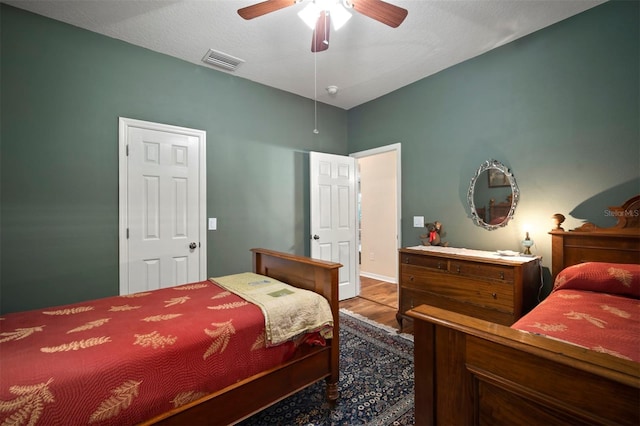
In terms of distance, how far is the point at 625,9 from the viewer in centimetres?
211

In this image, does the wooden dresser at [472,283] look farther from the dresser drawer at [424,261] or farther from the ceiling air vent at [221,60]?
the ceiling air vent at [221,60]

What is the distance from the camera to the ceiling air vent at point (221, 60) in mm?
2855

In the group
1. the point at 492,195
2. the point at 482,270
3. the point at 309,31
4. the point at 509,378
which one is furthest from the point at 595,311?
the point at 309,31

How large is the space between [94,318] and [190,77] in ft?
8.34

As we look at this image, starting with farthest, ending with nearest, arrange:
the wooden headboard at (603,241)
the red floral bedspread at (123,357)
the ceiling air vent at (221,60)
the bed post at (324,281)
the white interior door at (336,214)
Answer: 1. the white interior door at (336,214)
2. the ceiling air vent at (221,60)
3. the wooden headboard at (603,241)
4. the bed post at (324,281)
5. the red floral bedspread at (123,357)

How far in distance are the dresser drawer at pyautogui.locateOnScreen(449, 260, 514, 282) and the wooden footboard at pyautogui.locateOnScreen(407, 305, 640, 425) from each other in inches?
60.8

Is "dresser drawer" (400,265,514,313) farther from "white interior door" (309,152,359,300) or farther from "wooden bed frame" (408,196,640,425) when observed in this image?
"wooden bed frame" (408,196,640,425)

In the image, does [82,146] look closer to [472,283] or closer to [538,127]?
[472,283]

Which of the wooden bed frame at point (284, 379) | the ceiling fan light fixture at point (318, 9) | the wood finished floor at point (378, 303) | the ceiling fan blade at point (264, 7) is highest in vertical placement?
the ceiling fan light fixture at point (318, 9)

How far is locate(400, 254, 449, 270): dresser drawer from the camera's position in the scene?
104 inches

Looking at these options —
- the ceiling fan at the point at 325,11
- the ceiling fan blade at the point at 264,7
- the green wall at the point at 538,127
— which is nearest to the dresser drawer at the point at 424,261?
the green wall at the point at 538,127

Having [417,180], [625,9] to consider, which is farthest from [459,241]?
Answer: [625,9]

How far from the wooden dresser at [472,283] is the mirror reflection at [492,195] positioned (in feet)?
1.30

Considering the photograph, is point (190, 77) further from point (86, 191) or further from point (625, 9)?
point (625, 9)
